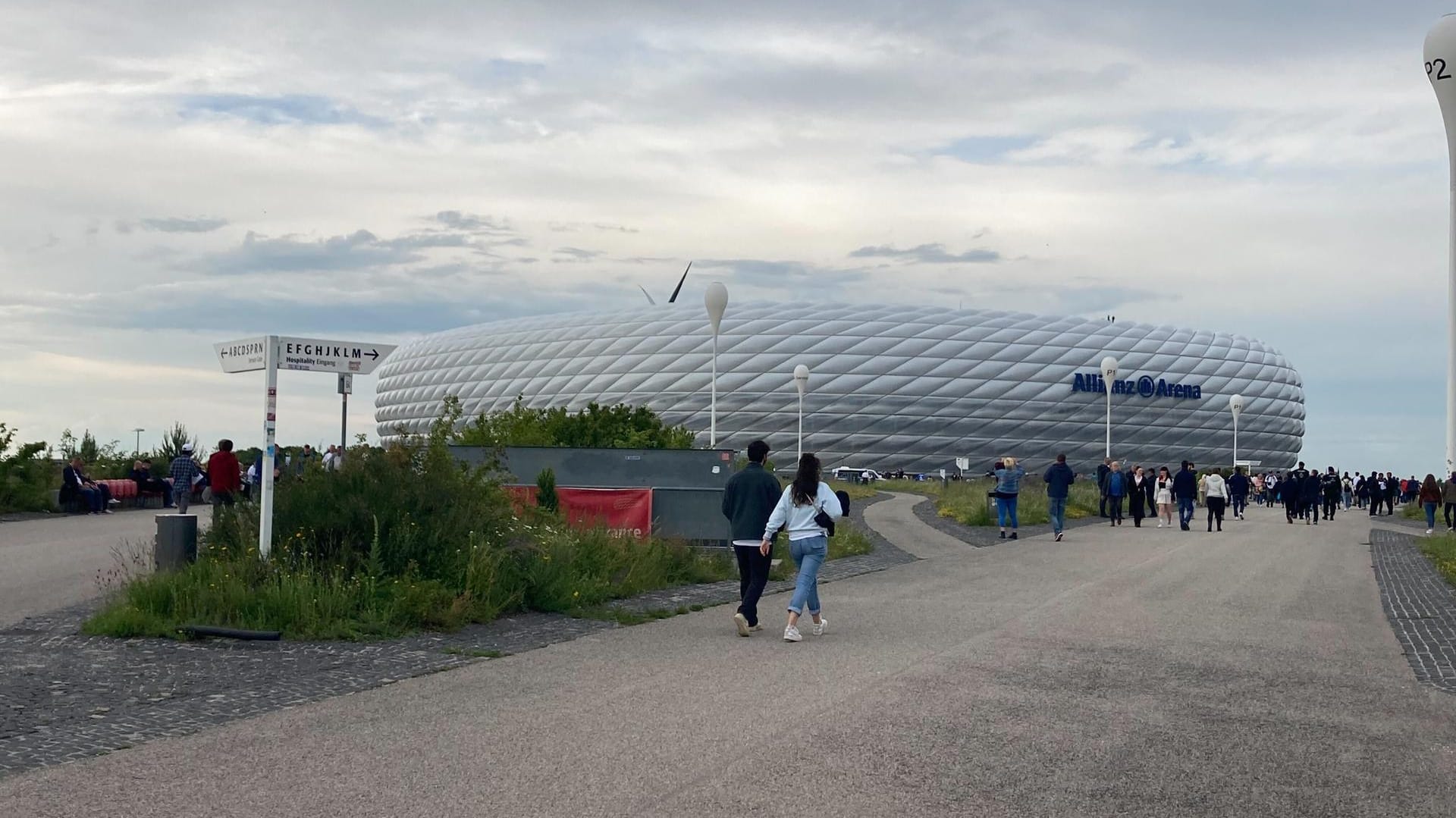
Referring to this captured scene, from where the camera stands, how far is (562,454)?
66.0 ft

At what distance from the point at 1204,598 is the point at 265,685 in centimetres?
984

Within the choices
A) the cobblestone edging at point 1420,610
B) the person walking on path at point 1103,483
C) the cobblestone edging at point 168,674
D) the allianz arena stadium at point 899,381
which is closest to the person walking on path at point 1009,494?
the cobblestone edging at point 1420,610

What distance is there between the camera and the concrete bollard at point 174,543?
12.2m

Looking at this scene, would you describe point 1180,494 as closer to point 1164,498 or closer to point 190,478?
point 1164,498

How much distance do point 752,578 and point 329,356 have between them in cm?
455

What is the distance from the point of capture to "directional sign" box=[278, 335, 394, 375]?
12914mm

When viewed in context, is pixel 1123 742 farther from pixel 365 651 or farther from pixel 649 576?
pixel 649 576

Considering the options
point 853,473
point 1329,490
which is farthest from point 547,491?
point 853,473

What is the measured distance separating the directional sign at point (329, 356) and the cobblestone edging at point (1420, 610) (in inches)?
352

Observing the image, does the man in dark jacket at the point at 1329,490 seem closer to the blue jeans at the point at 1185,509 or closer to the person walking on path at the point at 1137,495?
the person walking on path at the point at 1137,495

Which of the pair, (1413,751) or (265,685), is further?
(265,685)

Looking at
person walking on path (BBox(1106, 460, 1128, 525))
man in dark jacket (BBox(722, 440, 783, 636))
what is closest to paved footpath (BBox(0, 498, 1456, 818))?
man in dark jacket (BBox(722, 440, 783, 636))

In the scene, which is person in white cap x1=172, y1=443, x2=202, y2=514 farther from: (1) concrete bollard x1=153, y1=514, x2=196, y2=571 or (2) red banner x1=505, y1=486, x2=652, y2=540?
(1) concrete bollard x1=153, y1=514, x2=196, y2=571

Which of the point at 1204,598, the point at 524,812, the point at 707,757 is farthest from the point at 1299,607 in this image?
the point at 524,812
